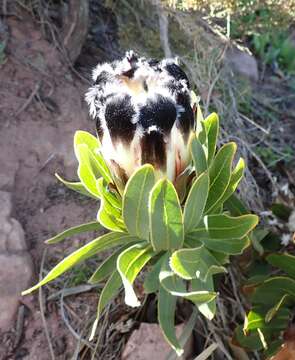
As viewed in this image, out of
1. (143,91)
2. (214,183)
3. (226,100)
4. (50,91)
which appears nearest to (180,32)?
(226,100)

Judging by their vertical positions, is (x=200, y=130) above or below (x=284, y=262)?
above

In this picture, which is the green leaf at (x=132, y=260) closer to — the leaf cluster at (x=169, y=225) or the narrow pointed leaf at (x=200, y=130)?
the leaf cluster at (x=169, y=225)

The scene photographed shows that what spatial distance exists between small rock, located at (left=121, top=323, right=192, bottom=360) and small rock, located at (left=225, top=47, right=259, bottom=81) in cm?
160

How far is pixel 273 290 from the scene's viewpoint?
1.69 metres

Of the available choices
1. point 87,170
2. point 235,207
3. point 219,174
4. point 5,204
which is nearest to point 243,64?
point 235,207

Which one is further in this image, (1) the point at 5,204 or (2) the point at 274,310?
(1) the point at 5,204

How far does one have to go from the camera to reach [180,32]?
251cm

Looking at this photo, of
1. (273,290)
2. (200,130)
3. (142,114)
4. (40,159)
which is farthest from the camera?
(40,159)

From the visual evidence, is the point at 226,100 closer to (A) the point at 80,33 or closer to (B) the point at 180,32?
(B) the point at 180,32

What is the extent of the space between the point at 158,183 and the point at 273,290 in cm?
62

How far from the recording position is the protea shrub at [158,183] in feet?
4.19

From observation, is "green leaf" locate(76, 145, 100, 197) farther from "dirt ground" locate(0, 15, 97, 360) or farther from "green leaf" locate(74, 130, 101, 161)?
"dirt ground" locate(0, 15, 97, 360)

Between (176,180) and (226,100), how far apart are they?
124cm

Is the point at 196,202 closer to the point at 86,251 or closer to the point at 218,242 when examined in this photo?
the point at 218,242
